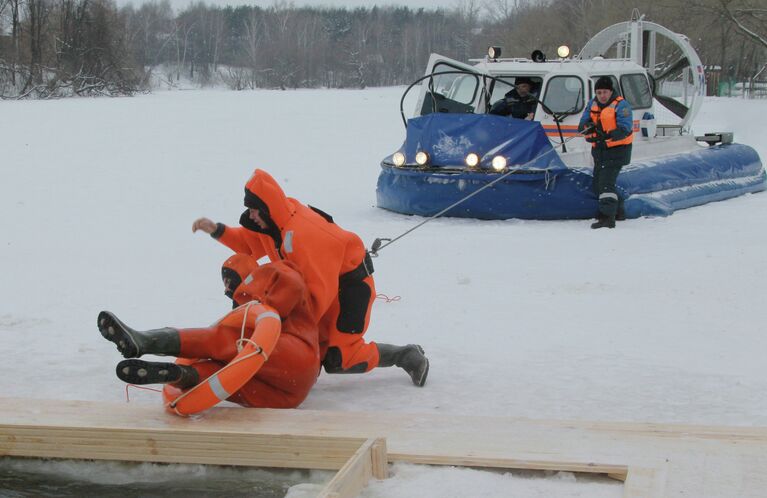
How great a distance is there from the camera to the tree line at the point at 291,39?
115 feet

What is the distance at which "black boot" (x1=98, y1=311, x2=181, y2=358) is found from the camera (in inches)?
137

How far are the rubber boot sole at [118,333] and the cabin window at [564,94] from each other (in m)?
6.48

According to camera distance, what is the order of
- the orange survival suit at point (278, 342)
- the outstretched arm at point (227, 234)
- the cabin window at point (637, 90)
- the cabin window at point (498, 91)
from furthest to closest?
the cabin window at point (637, 90), the cabin window at point (498, 91), the outstretched arm at point (227, 234), the orange survival suit at point (278, 342)

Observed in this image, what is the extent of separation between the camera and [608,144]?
8133mm

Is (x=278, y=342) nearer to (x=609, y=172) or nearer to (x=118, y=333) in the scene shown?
(x=118, y=333)

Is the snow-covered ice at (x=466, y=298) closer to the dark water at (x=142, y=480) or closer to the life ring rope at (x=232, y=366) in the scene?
the dark water at (x=142, y=480)

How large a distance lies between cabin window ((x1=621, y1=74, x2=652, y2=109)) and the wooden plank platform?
23.1 ft

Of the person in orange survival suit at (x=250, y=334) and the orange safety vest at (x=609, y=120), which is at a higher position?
the orange safety vest at (x=609, y=120)

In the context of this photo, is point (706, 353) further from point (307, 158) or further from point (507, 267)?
point (307, 158)

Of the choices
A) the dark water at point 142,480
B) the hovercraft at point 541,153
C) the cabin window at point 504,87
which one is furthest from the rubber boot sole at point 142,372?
the cabin window at point 504,87

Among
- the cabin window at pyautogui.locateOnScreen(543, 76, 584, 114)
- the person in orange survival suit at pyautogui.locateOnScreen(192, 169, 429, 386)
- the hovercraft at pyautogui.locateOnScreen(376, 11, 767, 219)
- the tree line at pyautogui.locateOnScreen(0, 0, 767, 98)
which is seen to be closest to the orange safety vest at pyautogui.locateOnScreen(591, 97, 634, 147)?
the hovercraft at pyautogui.locateOnScreen(376, 11, 767, 219)

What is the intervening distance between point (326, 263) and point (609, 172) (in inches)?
190

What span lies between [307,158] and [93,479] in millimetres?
12136

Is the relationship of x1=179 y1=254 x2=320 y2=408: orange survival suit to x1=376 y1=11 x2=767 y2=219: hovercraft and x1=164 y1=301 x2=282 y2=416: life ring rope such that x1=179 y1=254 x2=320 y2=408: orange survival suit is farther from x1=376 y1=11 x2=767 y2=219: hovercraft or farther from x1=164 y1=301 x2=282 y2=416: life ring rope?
x1=376 y1=11 x2=767 y2=219: hovercraft
